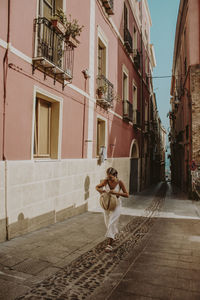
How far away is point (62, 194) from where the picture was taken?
23.6 feet

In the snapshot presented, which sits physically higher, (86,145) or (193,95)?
(193,95)

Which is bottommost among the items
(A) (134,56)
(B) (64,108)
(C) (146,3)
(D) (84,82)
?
(B) (64,108)

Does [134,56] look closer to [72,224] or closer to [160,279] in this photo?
[72,224]

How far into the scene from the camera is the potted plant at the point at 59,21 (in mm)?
6668

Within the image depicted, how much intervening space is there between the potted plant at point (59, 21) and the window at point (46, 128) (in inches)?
77.3

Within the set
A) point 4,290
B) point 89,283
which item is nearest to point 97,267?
point 89,283

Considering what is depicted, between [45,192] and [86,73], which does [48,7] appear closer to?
[86,73]

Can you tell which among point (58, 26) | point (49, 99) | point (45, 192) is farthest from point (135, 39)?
point (45, 192)

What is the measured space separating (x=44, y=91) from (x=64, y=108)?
1.16 meters

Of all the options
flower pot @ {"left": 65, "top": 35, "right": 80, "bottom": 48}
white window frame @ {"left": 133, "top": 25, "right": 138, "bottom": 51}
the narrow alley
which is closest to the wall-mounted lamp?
flower pot @ {"left": 65, "top": 35, "right": 80, "bottom": 48}

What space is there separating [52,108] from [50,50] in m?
1.55

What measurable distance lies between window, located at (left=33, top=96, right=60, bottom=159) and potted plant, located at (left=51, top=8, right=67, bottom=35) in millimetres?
1963

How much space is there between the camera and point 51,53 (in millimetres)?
6797

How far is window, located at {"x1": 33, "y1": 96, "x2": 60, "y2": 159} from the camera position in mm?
6668
